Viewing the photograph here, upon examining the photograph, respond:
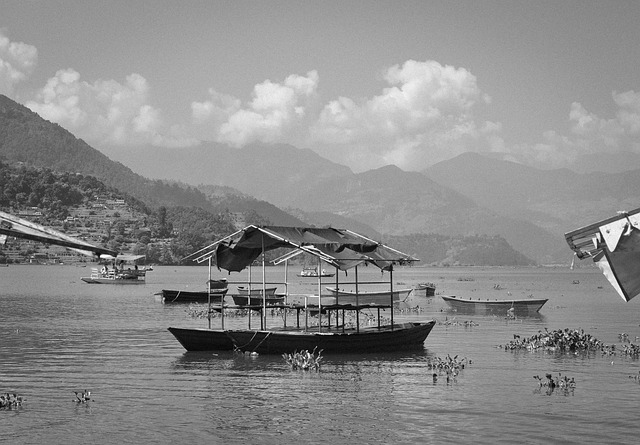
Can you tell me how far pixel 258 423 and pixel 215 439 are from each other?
1749 mm

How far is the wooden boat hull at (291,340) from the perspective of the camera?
31609 mm

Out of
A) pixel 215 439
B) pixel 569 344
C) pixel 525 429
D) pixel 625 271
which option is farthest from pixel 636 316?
pixel 625 271

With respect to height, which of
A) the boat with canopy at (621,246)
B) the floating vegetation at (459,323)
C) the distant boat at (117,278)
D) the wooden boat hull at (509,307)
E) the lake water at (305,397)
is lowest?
A: the lake water at (305,397)

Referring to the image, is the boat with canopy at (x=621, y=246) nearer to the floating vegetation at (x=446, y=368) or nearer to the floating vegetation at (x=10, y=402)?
the floating vegetation at (x=10, y=402)

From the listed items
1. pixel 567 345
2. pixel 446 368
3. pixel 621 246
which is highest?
pixel 621 246

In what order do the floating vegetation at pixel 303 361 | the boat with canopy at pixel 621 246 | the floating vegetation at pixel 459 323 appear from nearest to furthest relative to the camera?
the boat with canopy at pixel 621 246, the floating vegetation at pixel 303 361, the floating vegetation at pixel 459 323

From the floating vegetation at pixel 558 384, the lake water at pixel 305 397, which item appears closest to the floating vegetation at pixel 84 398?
the lake water at pixel 305 397

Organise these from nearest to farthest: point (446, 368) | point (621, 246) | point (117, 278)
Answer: point (621, 246)
point (446, 368)
point (117, 278)

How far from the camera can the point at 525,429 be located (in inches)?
778

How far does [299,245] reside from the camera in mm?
30781

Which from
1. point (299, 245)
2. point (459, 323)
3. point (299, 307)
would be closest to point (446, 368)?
point (299, 245)

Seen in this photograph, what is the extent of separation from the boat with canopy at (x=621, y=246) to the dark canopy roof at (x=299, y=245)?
21105mm

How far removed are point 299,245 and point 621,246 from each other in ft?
71.0

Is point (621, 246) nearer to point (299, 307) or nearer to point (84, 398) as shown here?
point (84, 398)
